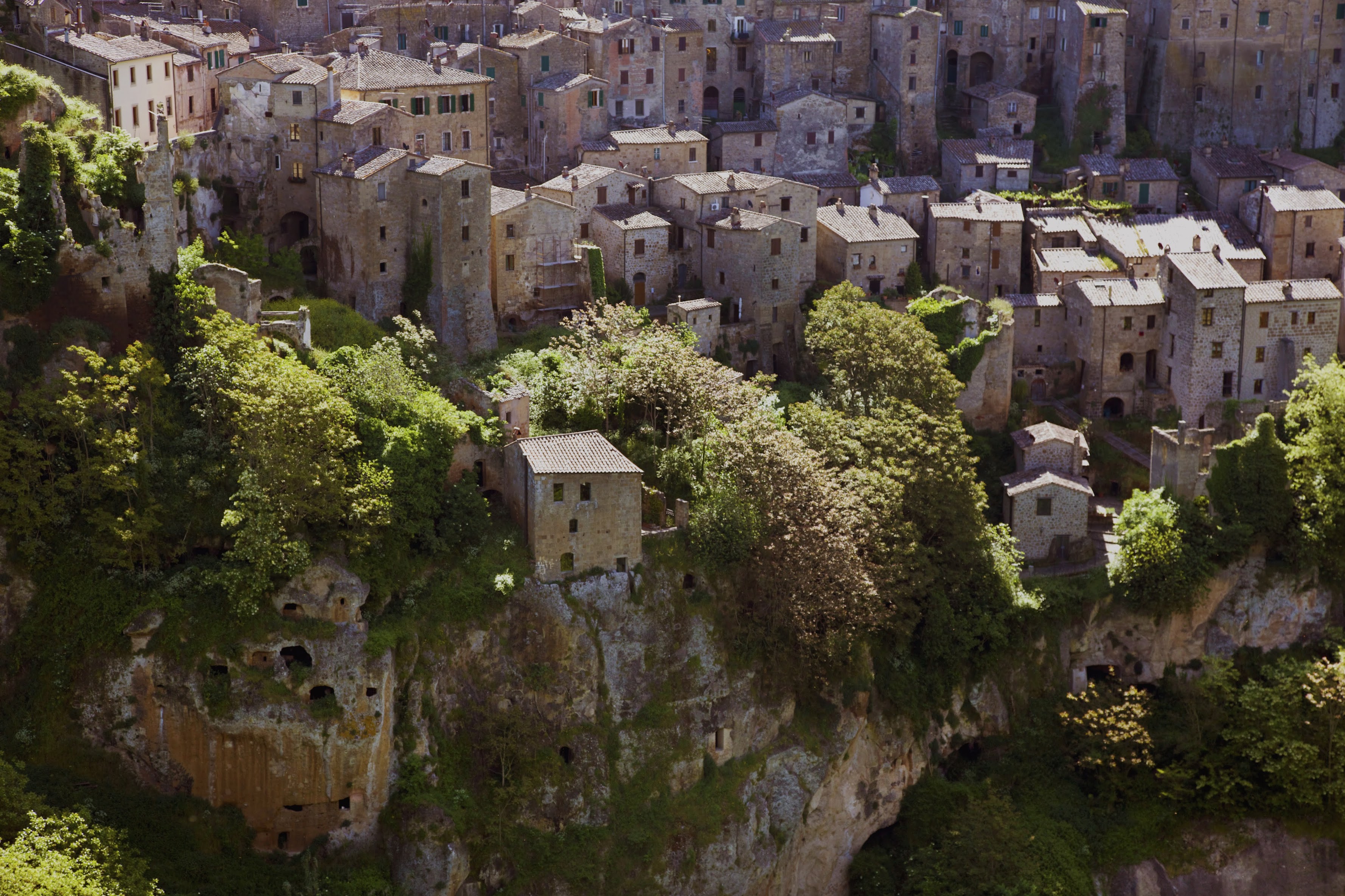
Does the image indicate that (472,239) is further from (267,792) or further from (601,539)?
(267,792)

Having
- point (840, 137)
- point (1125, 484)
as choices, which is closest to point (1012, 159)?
point (840, 137)

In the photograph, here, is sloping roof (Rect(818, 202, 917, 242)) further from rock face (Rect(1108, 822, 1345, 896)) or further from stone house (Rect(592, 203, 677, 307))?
rock face (Rect(1108, 822, 1345, 896))

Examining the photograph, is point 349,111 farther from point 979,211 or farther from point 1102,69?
point 1102,69

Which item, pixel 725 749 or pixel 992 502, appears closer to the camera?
pixel 725 749

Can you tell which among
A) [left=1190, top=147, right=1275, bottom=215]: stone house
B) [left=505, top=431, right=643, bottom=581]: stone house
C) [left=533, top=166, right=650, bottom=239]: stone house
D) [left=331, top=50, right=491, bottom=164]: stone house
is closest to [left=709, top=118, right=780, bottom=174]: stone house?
[left=533, top=166, right=650, bottom=239]: stone house

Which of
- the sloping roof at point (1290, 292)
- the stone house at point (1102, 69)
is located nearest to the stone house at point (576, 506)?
the sloping roof at point (1290, 292)
